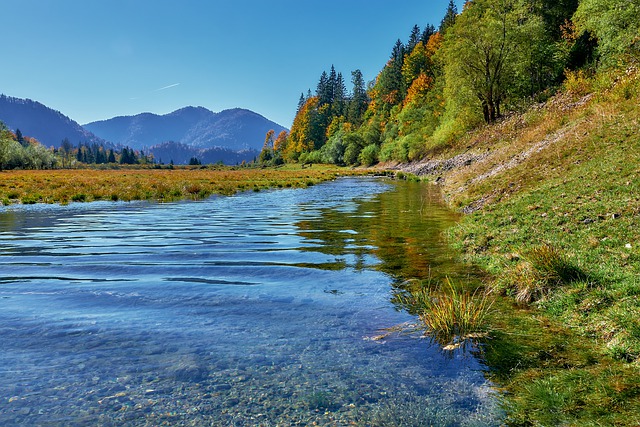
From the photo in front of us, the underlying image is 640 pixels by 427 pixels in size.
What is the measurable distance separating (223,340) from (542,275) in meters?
6.62

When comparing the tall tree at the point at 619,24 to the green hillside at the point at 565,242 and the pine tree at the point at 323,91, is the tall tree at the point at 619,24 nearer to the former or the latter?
the green hillside at the point at 565,242

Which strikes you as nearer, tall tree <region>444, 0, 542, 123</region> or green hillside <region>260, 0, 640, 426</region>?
green hillside <region>260, 0, 640, 426</region>

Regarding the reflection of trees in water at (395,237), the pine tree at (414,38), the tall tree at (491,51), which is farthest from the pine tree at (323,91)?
the reflection of trees in water at (395,237)

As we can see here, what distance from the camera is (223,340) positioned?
6578 millimetres

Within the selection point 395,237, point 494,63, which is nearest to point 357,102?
point 494,63

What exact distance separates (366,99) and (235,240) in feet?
539

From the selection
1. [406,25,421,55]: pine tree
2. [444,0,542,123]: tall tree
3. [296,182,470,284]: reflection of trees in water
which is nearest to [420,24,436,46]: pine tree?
[406,25,421,55]: pine tree

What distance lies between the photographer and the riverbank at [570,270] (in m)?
4.77

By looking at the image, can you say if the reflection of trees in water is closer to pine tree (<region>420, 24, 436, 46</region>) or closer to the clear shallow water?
the clear shallow water

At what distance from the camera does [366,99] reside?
557 ft

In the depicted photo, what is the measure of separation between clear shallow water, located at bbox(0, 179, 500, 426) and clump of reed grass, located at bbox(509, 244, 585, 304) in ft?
6.51

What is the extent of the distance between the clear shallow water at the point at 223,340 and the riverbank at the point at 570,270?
0.83m

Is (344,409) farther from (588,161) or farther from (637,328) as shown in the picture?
(588,161)

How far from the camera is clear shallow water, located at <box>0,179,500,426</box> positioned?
183 inches
